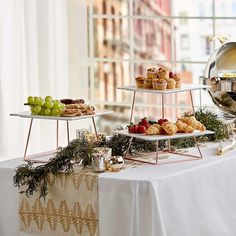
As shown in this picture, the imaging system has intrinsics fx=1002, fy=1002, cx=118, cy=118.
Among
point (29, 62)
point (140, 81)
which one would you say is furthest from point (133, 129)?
point (29, 62)

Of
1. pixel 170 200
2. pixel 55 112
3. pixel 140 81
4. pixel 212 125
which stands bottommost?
pixel 170 200

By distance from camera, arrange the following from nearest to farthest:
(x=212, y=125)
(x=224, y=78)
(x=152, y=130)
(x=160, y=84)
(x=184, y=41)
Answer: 1. (x=152, y=130)
2. (x=160, y=84)
3. (x=212, y=125)
4. (x=224, y=78)
5. (x=184, y=41)

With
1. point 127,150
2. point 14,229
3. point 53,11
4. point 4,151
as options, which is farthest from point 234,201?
point 53,11

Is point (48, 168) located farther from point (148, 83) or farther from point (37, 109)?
point (148, 83)

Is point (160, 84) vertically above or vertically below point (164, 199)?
above

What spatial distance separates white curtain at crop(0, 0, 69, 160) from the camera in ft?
17.6

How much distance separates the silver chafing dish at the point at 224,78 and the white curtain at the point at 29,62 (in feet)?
3.74

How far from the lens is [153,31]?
1961 cm

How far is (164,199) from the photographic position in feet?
12.2

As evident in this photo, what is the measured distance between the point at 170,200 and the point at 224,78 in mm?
1155

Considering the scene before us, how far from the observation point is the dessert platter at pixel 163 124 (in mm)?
3961

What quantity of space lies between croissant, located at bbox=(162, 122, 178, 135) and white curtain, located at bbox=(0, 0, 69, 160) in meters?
1.57

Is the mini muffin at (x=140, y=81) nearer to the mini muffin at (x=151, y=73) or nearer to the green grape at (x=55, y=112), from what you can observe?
the mini muffin at (x=151, y=73)

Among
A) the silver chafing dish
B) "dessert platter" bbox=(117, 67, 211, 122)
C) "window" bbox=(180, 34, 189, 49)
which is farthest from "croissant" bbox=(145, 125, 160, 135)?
"window" bbox=(180, 34, 189, 49)
